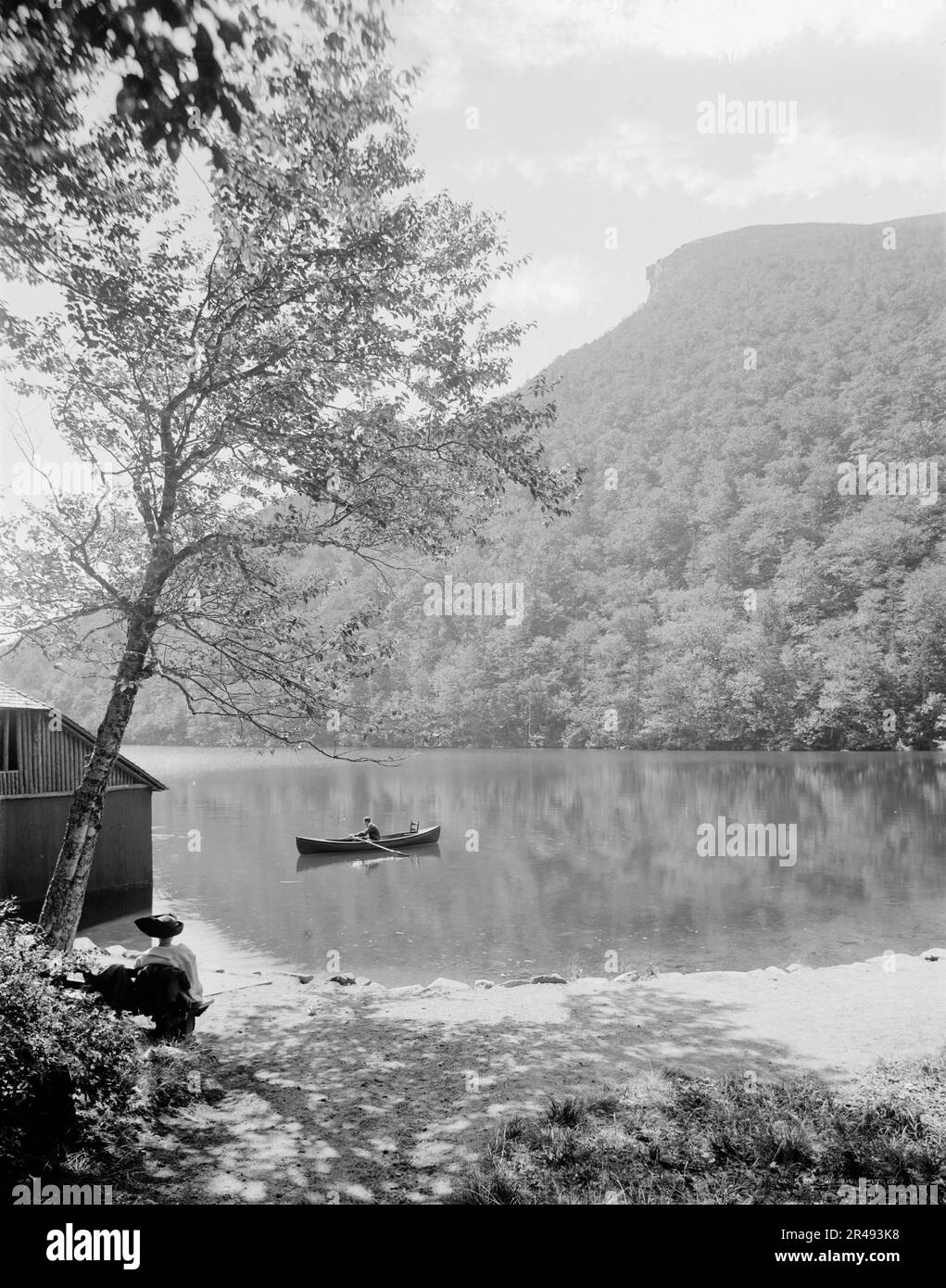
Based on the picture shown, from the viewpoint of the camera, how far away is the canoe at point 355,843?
89.2ft

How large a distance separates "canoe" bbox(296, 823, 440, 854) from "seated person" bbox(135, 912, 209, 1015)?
21509 mm

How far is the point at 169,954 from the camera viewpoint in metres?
5.95

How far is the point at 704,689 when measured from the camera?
74375 millimetres

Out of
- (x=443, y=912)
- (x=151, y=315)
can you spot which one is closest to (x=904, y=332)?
(x=443, y=912)

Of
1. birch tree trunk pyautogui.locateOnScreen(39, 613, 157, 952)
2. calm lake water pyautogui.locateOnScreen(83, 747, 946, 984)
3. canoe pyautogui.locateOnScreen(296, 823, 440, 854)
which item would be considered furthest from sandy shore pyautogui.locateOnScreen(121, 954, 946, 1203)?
canoe pyautogui.locateOnScreen(296, 823, 440, 854)

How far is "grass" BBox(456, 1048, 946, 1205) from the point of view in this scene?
3543mm

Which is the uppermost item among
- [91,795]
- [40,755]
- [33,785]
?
[91,795]

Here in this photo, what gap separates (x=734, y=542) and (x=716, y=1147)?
317ft

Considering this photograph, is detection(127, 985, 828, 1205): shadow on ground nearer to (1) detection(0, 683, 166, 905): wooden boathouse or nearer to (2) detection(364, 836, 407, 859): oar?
(1) detection(0, 683, 166, 905): wooden boathouse

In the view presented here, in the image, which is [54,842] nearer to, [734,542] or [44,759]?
[44,759]

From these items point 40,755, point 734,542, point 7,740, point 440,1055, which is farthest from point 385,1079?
point 734,542

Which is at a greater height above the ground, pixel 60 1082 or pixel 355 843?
pixel 60 1082

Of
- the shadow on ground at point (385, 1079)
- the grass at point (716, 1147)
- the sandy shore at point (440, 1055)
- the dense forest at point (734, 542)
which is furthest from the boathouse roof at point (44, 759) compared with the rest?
the dense forest at point (734, 542)

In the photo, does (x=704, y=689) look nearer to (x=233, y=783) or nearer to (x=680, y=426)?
(x=233, y=783)
